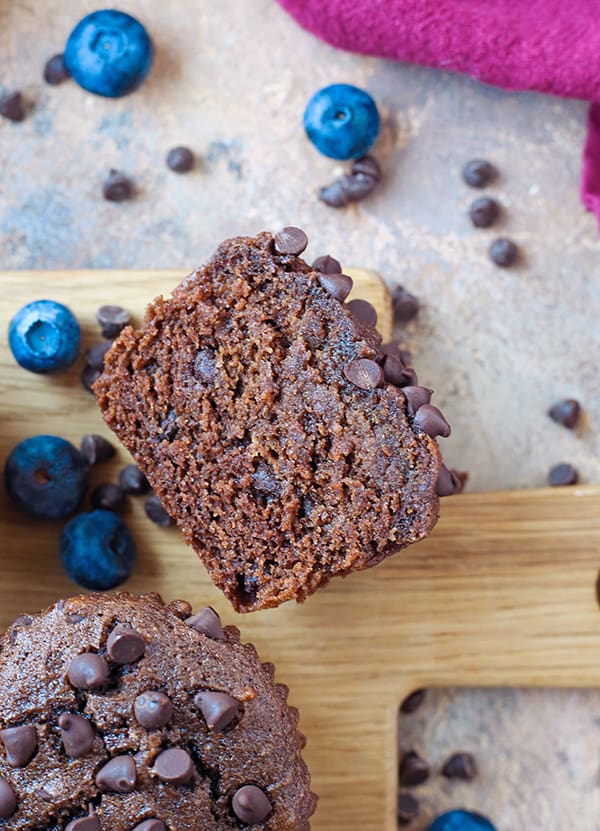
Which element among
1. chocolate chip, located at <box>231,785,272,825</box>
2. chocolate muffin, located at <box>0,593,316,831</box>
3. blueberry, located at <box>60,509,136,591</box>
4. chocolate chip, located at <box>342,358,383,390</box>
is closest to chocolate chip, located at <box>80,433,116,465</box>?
blueberry, located at <box>60,509,136,591</box>

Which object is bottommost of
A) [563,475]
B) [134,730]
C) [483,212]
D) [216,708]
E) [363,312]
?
[134,730]

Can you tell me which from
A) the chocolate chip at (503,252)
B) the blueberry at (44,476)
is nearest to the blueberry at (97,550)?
the blueberry at (44,476)

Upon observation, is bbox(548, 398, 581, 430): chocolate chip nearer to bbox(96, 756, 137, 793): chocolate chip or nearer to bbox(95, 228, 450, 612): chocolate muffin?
bbox(95, 228, 450, 612): chocolate muffin

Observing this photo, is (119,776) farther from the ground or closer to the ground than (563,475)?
closer to the ground

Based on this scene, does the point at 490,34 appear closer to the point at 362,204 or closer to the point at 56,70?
the point at 362,204

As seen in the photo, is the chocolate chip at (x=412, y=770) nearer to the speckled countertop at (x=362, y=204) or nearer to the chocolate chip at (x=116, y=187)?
the speckled countertop at (x=362, y=204)

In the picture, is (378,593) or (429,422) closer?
(429,422)

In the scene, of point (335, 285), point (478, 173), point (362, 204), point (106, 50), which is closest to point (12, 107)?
point (106, 50)
